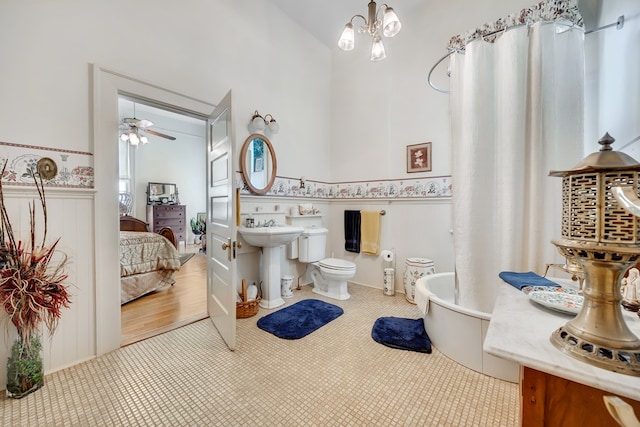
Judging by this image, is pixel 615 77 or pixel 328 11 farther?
pixel 328 11

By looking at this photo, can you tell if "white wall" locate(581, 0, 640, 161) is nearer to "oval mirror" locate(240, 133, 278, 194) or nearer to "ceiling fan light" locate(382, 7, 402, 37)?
"ceiling fan light" locate(382, 7, 402, 37)

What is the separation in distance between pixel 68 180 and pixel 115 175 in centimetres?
25

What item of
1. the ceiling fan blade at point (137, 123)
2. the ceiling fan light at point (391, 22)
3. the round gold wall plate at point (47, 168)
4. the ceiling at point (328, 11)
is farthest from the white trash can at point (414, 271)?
Answer: the ceiling fan blade at point (137, 123)

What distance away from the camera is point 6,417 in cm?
133

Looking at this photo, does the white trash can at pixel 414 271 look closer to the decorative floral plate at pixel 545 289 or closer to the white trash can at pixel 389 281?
the white trash can at pixel 389 281

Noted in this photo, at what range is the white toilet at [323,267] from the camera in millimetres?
2924

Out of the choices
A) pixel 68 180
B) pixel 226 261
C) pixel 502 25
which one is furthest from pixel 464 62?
pixel 68 180

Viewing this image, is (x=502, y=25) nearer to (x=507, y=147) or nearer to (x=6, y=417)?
(x=507, y=147)

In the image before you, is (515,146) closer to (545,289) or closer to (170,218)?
(545,289)

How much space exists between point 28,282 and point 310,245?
2224mm

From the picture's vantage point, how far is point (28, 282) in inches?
55.9

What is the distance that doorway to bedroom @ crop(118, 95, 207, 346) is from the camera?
3158 mm

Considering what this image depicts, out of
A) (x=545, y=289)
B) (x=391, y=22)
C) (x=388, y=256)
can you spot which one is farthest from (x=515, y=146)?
(x=388, y=256)

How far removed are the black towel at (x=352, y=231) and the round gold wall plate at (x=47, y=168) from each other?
285 cm
